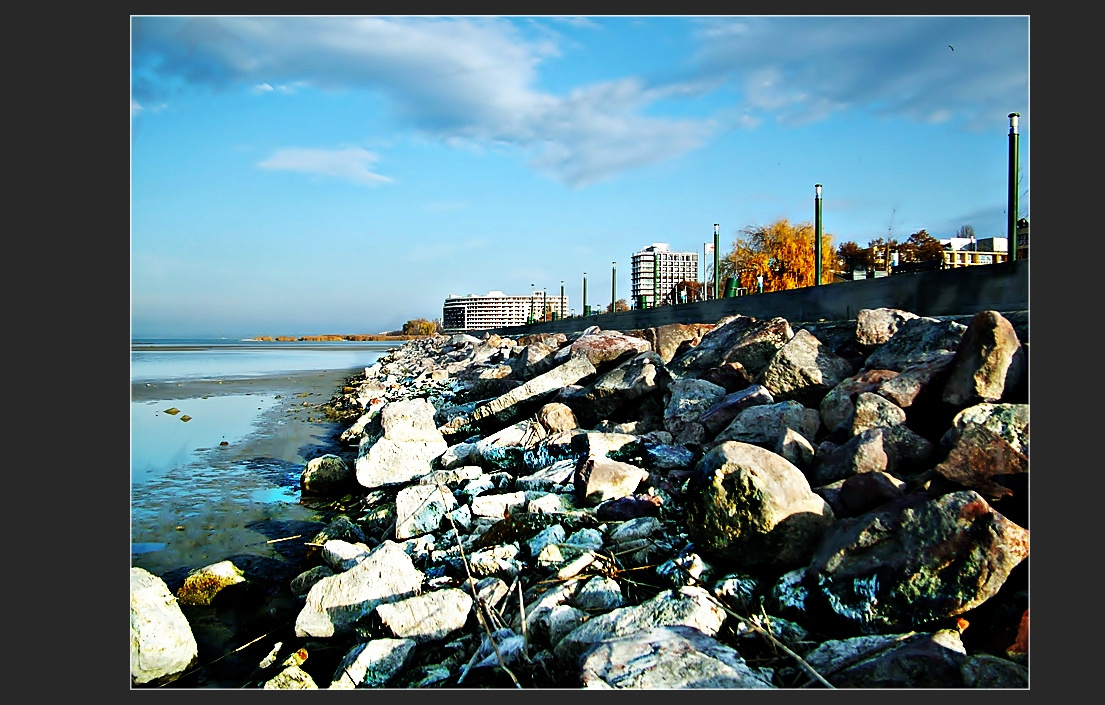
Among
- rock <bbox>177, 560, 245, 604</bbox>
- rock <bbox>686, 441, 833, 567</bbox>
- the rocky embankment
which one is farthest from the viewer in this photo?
rock <bbox>177, 560, 245, 604</bbox>

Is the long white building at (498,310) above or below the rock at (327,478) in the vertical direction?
above

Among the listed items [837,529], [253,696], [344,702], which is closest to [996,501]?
[837,529]

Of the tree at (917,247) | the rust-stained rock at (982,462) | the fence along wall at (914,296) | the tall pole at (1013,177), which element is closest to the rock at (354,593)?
the rust-stained rock at (982,462)

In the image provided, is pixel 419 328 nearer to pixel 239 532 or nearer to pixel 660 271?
pixel 660 271

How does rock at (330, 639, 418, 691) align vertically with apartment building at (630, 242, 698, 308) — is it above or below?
below

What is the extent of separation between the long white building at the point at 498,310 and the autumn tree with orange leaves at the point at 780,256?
11382mm

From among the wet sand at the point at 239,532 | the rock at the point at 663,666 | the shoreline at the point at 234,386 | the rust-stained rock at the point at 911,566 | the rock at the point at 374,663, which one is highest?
the rust-stained rock at the point at 911,566

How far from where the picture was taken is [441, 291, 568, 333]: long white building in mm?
45625

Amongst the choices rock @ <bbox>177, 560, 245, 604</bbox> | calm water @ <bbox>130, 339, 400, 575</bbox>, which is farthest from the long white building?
rock @ <bbox>177, 560, 245, 604</bbox>

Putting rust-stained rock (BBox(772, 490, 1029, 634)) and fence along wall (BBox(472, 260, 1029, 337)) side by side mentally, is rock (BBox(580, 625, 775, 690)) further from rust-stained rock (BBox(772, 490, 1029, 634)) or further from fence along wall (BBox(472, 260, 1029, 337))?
fence along wall (BBox(472, 260, 1029, 337))

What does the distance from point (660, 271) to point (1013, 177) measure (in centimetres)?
2709

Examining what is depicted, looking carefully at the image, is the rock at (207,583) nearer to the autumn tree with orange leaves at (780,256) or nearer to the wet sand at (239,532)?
the wet sand at (239,532)

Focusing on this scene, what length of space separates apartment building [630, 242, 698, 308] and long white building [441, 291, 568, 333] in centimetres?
873

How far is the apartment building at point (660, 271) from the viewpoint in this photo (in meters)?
30.0
